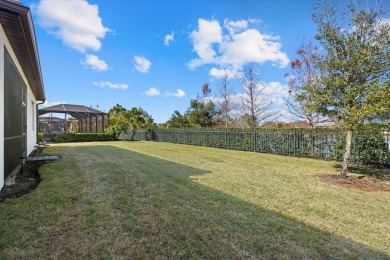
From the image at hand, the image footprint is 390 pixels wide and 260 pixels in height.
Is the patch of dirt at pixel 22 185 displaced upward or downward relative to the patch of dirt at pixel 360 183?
upward

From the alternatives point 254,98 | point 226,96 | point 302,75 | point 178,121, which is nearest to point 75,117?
point 178,121

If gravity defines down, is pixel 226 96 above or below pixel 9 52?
above

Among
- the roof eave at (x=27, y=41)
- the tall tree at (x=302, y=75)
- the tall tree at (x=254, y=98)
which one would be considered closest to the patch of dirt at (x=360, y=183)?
the tall tree at (x=302, y=75)

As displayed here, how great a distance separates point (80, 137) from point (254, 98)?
58.2 feet

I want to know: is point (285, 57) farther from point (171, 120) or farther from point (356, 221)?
point (171, 120)

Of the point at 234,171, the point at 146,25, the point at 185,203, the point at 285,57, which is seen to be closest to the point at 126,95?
the point at 146,25

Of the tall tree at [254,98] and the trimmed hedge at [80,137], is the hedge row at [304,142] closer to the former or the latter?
the tall tree at [254,98]

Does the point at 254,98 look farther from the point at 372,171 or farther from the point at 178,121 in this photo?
the point at 178,121

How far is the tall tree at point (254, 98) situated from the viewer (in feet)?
57.9

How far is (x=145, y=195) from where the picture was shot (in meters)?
4.25

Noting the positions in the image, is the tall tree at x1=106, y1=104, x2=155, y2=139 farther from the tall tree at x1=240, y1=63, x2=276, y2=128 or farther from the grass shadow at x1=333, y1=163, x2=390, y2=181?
the grass shadow at x1=333, y1=163, x2=390, y2=181

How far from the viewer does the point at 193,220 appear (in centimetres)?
312

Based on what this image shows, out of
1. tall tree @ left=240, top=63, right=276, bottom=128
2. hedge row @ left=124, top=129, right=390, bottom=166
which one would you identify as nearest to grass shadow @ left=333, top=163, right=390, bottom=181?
hedge row @ left=124, top=129, right=390, bottom=166

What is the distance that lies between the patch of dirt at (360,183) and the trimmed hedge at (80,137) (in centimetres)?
2282
